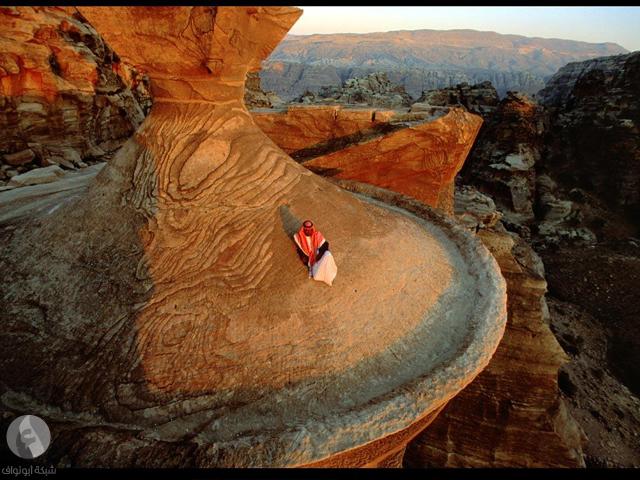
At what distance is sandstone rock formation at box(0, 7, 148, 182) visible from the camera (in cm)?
930

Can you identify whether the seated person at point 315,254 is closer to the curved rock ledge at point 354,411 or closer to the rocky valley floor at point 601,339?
the curved rock ledge at point 354,411

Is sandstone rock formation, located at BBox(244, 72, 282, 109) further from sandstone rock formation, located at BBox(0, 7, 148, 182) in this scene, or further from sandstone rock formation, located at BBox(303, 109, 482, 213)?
sandstone rock formation, located at BBox(303, 109, 482, 213)

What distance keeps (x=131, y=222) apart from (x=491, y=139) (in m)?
22.4

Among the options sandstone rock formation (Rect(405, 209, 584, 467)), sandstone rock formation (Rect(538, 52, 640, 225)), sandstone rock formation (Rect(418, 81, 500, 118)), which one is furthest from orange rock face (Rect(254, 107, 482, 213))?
sandstone rock formation (Rect(538, 52, 640, 225))

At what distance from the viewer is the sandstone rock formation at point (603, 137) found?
2097cm

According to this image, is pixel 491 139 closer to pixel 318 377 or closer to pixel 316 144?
pixel 316 144

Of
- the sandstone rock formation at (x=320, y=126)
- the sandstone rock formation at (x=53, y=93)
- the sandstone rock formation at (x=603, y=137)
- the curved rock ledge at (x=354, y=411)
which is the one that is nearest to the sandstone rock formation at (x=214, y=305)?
the curved rock ledge at (x=354, y=411)

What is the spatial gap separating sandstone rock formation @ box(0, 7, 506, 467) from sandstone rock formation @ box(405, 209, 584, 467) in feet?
10.9

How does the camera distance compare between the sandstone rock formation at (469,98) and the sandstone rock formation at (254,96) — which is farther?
the sandstone rock formation at (469,98)

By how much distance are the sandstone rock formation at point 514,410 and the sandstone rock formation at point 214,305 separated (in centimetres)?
331

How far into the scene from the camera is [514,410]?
20.4ft

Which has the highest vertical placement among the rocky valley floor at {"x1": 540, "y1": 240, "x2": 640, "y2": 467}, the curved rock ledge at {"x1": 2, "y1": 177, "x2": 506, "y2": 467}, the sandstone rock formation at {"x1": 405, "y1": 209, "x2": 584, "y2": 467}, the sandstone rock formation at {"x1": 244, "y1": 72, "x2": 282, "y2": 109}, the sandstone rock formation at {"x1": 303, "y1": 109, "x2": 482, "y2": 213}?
the sandstone rock formation at {"x1": 303, "y1": 109, "x2": 482, "y2": 213}
